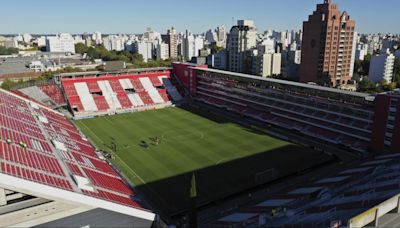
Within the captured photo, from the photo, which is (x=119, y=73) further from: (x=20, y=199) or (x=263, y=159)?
(x=20, y=199)

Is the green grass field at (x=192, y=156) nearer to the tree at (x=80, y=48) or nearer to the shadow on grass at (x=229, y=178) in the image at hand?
the shadow on grass at (x=229, y=178)

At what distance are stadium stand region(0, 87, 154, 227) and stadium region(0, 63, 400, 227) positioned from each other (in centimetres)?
11

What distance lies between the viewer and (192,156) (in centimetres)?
3653

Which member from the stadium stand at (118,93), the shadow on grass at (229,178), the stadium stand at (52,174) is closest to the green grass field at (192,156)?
the shadow on grass at (229,178)

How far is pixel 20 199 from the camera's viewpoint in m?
19.5

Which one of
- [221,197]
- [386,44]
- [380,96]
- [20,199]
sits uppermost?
[386,44]

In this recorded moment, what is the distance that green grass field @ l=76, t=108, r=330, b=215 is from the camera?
29181 millimetres

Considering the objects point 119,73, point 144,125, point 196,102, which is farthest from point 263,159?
point 119,73

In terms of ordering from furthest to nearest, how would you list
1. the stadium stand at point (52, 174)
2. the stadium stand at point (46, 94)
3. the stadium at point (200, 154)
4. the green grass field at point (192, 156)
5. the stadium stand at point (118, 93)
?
1. the stadium stand at point (118, 93)
2. the stadium stand at point (46, 94)
3. the green grass field at point (192, 156)
4. the stadium at point (200, 154)
5. the stadium stand at point (52, 174)

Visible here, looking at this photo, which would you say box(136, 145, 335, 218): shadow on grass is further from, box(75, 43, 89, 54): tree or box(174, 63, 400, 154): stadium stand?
box(75, 43, 89, 54): tree

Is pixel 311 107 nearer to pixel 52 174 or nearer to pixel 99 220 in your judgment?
pixel 99 220

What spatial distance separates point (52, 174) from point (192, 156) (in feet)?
59.5

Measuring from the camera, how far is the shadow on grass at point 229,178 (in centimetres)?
2720

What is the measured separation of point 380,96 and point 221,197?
21.7 m
